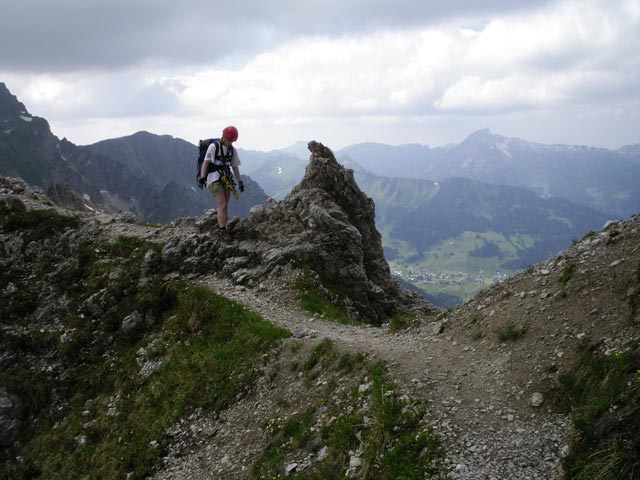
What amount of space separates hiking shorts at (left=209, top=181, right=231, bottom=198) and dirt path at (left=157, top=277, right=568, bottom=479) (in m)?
10.2

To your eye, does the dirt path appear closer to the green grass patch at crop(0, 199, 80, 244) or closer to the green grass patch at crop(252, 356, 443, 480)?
the green grass patch at crop(252, 356, 443, 480)

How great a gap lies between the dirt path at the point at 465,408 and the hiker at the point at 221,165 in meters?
10.2

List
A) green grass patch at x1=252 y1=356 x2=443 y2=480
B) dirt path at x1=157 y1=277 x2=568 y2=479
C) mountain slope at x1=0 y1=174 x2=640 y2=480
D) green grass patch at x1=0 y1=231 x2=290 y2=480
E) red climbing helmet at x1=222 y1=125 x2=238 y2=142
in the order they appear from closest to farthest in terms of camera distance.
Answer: dirt path at x1=157 y1=277 x2=568 y2=479 < green grass patch at x1=252 y1=356 x2=443 y2=480 < mountain slope at x1=0 y1=174 x2=640 y2=480 < green grass patch at x1=0 y1=231 x2=290 y2=480 < red climbing helmet at x1=222 y1=125 x2=238 y2=142

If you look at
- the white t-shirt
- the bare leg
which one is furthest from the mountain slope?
the white t-shirt

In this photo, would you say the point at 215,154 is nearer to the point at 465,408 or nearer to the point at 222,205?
the point at 222,205

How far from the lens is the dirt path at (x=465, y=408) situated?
9.41 metres

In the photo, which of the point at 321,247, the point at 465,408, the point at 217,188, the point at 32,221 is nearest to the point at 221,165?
the point at 217,188

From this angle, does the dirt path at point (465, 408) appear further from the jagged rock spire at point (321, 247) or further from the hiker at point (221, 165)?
the hiker at point (221, 165)

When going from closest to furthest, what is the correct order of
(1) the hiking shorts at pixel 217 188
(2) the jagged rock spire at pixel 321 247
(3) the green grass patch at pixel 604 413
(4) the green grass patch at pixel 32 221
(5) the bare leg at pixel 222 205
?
(3) the green grass patch at pixel 604 413 < (1) the hiking shorts at pixel 217 188 < (5) the bare leg at pixel 222 205 < (2) the jagged rock spire at pixel 321 247 < (4) the green grass patch at pixel 32 221

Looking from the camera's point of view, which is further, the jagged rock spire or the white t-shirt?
the jagged rock spire

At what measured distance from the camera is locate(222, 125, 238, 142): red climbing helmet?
2325cm

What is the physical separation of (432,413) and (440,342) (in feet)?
15.3

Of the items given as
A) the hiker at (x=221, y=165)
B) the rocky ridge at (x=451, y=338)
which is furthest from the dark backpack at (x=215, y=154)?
the rocky ridge at (x=451, y=338)

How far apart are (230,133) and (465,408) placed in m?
17.8
